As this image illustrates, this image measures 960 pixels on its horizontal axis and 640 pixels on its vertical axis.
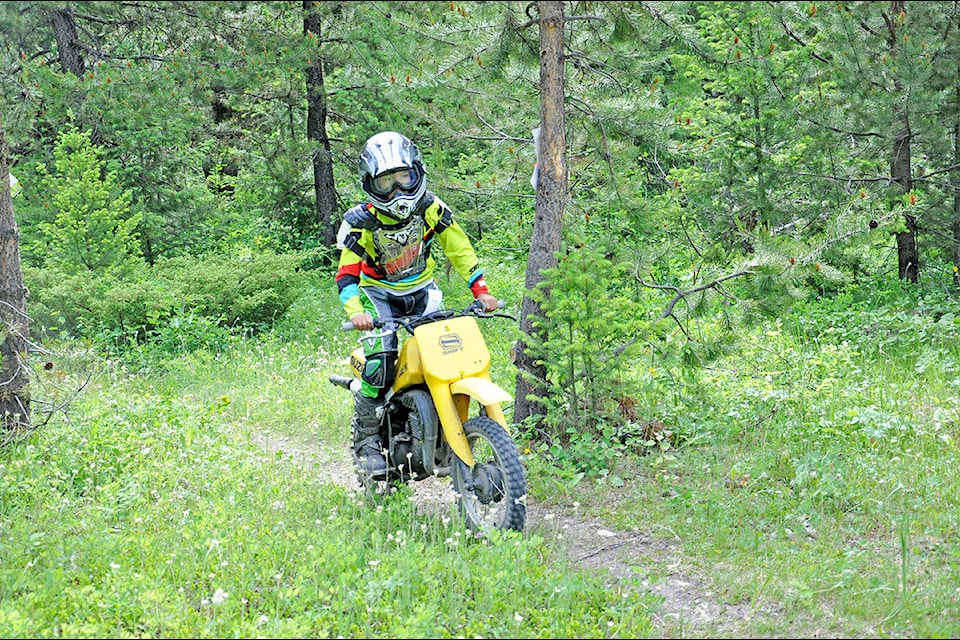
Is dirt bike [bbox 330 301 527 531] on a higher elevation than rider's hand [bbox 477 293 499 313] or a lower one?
lower

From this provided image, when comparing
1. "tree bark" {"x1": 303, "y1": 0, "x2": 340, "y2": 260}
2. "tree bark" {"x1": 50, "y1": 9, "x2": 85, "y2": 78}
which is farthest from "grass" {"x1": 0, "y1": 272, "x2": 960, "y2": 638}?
"tree bark" {"x1": 50, "y1": 9, "x2": 85, "y2": 78}

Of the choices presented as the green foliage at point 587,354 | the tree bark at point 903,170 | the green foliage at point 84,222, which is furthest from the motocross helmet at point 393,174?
the green foliage at point 84,222

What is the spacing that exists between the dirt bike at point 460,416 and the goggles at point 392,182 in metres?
0.88

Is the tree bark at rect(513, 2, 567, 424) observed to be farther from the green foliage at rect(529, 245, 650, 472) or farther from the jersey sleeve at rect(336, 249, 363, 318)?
the jersey sleeve at rect(336, 249, 363, 318)

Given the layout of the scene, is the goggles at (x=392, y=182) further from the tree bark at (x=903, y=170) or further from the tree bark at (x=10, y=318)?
the tree bark at (x=903, y=170)

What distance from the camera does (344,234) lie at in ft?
20.2

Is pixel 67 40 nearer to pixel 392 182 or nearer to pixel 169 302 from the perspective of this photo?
pixel 169 302

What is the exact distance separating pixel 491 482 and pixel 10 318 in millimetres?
4193

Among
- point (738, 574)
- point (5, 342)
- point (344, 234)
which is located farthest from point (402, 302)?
point (5, 342)

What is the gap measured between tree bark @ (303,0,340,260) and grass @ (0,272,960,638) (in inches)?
245

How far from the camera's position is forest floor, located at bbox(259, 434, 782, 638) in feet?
14.9

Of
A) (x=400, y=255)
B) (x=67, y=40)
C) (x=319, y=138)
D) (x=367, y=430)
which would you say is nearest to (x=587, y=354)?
(x=400, y=255)

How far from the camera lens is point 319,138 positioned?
14727 mm

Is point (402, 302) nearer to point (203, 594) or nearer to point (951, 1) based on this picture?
point (203, 594)
